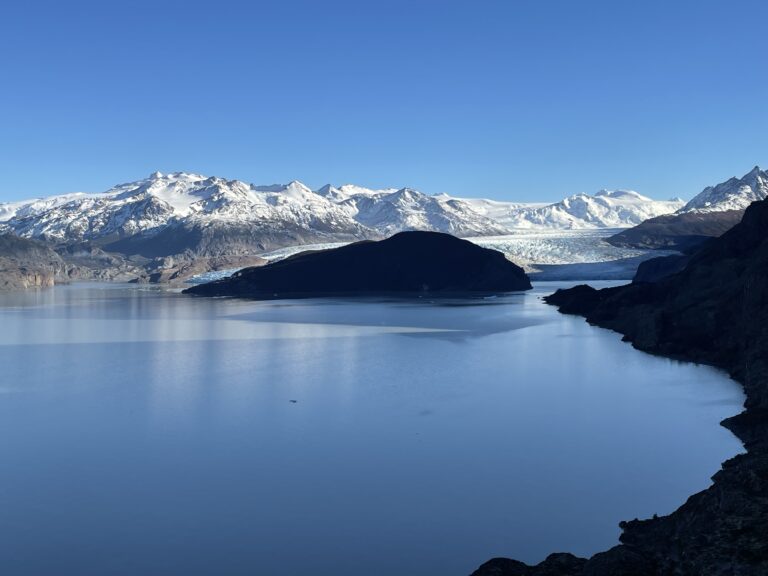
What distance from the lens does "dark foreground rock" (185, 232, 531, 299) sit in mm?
108312

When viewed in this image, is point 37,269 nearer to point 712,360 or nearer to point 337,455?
point 712,360

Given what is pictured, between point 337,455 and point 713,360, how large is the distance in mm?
22548

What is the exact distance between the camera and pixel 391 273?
11025cm

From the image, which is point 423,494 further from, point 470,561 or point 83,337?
point 83,337

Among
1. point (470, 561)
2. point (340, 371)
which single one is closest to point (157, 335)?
point (340, 371)

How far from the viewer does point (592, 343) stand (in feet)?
145

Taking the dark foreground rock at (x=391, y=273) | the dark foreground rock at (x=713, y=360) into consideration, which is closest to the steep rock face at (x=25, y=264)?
the dark foreground rock at (x=391, y=273)

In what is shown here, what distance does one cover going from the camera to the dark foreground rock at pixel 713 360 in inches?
409

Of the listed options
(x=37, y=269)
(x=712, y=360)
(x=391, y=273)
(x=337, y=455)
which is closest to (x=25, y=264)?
(x=37, y=269)

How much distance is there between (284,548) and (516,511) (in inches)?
176

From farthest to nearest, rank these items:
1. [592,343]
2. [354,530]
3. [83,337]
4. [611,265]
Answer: [611,265]
[83,337]
[592,343]
[354,530]

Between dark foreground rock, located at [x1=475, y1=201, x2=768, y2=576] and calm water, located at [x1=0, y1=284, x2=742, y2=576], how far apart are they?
1291 millimetres

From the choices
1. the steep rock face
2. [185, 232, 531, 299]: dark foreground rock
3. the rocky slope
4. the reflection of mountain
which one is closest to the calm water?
the reflection of mountain

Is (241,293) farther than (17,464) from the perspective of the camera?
Yes
